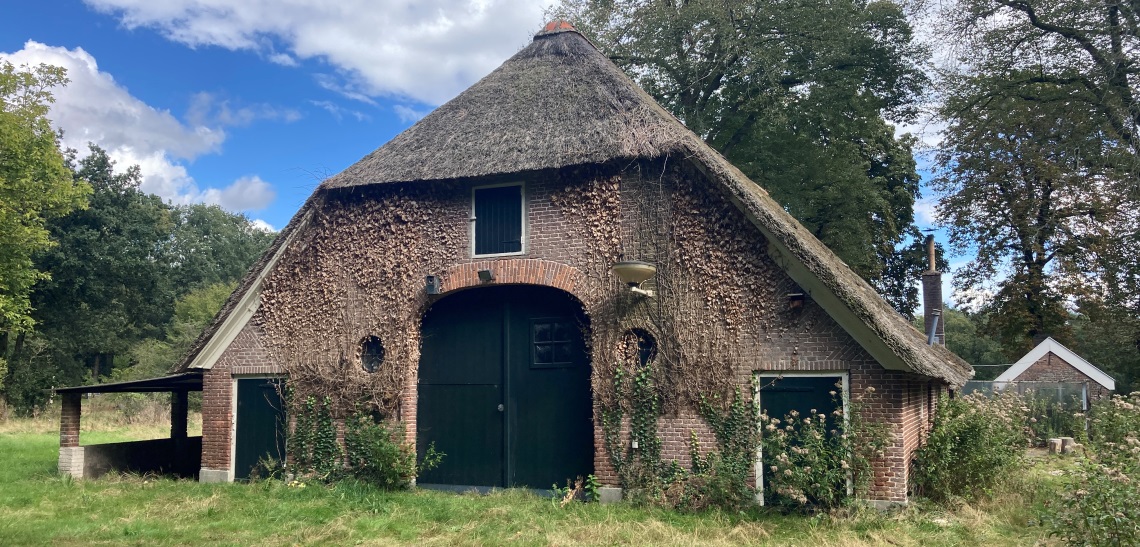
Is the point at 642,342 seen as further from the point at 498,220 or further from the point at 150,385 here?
the point at 150,385

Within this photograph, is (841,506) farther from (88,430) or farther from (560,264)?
(88,430)

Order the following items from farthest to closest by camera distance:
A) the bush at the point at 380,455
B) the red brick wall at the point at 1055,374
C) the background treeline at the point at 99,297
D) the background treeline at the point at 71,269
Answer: the background treeline at the point at 99,297 < the background treeline at the point at 71,269 < the red brick wall at the point at 1055,374 < the bush at the point at 380,455

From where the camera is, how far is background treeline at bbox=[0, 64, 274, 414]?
26.8m

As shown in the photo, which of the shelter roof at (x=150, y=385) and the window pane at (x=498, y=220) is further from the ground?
the window pane at (x=498, y=220)

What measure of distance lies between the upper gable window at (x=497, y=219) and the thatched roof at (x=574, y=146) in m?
0.53

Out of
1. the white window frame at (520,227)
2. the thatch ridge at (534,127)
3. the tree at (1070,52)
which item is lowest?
the white window frame at (520,227)

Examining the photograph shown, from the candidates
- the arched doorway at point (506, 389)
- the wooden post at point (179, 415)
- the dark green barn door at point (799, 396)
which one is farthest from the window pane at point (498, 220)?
the wooden post at point (179, 415)

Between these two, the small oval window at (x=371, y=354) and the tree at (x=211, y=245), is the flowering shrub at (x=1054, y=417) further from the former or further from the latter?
the tree at (x=211, y=245)

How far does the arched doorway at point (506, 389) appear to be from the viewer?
36.3ft

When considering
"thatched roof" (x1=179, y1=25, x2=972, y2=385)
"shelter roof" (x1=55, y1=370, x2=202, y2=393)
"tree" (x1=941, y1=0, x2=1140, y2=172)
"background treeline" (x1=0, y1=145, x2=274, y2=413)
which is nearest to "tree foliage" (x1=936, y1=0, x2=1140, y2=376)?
"tree" (x1=941, y1=0, x2=1140, y2=172)

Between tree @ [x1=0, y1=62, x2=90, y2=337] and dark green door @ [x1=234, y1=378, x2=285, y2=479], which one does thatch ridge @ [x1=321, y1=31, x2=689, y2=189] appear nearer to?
dark green door @ [x1=234, y1=378, x2=285, y2=479]

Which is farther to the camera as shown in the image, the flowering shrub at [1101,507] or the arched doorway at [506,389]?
the arched doorway at [506,389]

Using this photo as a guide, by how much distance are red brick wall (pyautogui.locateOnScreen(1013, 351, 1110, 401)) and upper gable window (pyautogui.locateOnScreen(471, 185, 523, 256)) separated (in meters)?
20.5

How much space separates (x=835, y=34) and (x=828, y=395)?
14.5 meters
